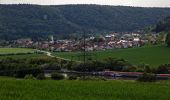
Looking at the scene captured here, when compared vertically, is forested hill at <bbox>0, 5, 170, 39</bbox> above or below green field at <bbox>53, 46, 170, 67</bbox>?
above

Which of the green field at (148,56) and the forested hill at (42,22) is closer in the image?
the green field at (148,56)

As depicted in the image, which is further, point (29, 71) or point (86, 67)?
point (86, 67)

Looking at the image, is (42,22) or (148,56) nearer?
(148,56)

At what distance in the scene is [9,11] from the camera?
188 metres

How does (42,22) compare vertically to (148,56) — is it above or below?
above

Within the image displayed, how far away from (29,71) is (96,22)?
14374 centimetres

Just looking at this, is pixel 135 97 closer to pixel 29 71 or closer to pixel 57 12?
pixel 29 71

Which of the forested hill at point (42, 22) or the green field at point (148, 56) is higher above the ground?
the forested hill at point (42, 22)

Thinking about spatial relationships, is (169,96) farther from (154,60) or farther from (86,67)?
(154,60)

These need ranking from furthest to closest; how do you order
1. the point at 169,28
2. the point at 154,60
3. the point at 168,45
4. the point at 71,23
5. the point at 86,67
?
the point at 71,23 < the point at 169,28 < the point at 168,45 < the point at 154,60 < the point at 86,67

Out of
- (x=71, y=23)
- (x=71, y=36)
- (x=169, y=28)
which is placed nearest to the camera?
(x=169, y=28)

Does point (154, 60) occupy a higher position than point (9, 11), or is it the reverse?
point (9, 11)

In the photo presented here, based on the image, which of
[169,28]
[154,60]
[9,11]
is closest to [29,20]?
[9,11]

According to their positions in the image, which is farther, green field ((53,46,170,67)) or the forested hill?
the forested hill
